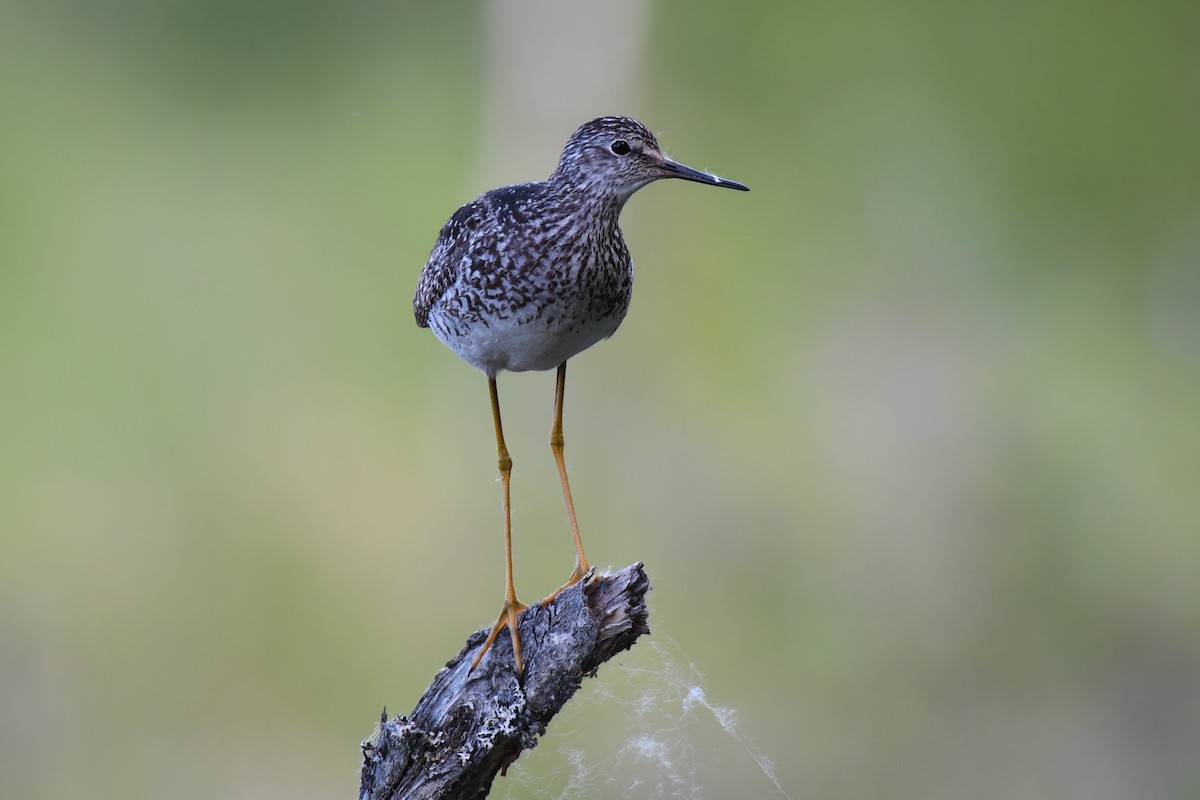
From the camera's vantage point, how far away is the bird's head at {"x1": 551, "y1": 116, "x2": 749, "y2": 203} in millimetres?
2010

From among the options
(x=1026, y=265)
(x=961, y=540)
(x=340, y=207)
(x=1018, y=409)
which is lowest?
(x=961, y=540)

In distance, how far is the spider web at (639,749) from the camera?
3764mm

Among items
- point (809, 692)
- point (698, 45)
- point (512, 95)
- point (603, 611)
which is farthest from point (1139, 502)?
point (603, 611)

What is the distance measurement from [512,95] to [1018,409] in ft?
8.75

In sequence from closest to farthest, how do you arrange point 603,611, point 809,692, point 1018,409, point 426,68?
point 603,611 → point 809,692 → point 1018,409 → point 426,68

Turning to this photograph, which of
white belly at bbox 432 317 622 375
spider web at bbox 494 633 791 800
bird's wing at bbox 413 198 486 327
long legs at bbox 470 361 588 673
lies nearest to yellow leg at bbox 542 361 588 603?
long legs at bbox 470 361 588 673

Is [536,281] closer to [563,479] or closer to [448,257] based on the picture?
[448,257]

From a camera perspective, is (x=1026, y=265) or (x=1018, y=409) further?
(x=1026, y=265)

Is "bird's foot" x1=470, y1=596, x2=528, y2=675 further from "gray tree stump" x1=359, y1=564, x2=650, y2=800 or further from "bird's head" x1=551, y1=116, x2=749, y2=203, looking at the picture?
"bird's head" x1=551, y1=116, x2=749, y2=203

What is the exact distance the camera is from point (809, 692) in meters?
4.39

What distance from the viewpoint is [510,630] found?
2053 millimetres

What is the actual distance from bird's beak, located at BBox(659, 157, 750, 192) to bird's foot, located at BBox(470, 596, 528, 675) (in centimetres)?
88

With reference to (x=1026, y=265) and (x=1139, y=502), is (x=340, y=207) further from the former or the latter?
(x=1139, y=502)

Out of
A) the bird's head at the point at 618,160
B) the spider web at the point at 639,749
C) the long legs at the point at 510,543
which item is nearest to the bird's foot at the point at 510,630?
the long legs at the point at 510,543
